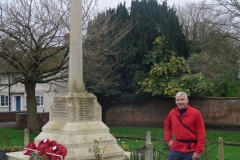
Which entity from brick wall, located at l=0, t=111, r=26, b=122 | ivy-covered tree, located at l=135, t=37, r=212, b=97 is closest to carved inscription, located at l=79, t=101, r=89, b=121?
ivy-covered tree, located at l=135, t=37, r=212, b=97

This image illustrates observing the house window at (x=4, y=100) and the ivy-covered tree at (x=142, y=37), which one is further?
the house window at (x=4, y=100)

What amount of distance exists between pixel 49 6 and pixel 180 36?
541 inches

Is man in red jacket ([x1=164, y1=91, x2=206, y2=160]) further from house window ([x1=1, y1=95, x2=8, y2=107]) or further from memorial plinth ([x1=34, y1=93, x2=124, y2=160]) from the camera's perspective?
house window ([x1=1, y1=95, x2=8, y2=107])

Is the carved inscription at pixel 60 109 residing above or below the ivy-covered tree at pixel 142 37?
below

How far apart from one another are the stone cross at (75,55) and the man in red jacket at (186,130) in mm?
5015

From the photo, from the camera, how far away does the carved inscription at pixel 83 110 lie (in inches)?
446

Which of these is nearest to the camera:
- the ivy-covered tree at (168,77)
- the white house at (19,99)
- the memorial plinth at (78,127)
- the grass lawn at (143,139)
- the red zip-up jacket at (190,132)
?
the red zip-up jacket at (190,132)

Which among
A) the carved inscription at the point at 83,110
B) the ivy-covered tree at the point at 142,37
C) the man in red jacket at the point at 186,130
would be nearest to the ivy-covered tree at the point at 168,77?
the ivy-covered tree at the point at 142,37

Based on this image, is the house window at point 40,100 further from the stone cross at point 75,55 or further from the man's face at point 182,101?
the man's face at point 182,101

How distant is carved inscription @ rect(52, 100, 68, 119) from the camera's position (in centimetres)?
1131

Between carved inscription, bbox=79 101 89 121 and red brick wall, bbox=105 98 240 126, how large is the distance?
57.7 ft

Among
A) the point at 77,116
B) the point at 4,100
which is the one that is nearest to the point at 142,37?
the point at 77,116

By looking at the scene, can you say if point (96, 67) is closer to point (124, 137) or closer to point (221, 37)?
point (124, 137)

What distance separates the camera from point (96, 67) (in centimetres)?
2219
